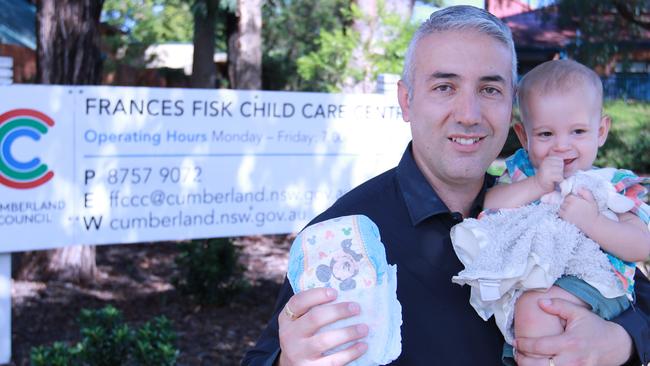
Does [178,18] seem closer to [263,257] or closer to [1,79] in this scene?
[263,257]

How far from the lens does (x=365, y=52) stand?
6.80 m

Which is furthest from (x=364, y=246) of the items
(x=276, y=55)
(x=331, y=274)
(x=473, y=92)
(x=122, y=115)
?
(x=276, y=55)

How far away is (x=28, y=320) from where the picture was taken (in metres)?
6.51

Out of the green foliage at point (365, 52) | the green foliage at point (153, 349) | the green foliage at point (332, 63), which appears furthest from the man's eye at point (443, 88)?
A: the green foliage at point (332, 63)

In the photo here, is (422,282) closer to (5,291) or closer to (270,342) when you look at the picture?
(270,342)

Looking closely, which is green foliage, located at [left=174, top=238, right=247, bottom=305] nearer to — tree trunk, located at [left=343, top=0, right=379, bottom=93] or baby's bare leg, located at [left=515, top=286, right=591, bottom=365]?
tree trunk, located at [left=343, top=0, right=379, bottom=93]

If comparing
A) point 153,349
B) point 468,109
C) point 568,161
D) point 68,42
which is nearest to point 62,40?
point 68,42

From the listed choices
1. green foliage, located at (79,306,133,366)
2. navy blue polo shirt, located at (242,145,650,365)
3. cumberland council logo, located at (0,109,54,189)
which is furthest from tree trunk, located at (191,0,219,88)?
navy blue polo shirt, located at (242,145,650,365)

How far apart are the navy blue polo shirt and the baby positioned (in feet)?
0.28

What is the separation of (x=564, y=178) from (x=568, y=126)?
0.16 meters

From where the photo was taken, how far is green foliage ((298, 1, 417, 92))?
22.0 ft

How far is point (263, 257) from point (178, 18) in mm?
35465

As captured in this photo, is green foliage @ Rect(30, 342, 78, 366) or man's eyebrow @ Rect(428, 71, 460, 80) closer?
man's eyebrow @ Rect(428, 71, 460, 80)

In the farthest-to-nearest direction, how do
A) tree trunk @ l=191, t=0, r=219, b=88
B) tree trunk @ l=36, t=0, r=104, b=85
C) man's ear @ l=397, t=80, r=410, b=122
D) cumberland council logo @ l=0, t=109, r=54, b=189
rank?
tree trunk @ l=191, t=0, r=219, b=88
tree trunk @ l=36, t=0, r=104, b=85
cumberland council logo @ l=0, t=109, r=54, b=189
man's ear @ l=397, t=80, r=410, b=122
